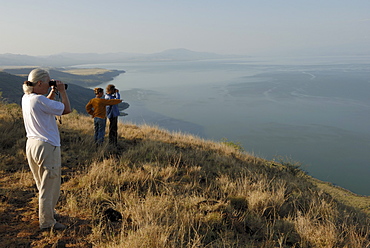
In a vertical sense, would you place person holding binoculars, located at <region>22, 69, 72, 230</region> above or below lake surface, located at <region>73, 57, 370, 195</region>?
above

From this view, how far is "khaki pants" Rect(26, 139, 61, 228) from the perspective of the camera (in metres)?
2.69

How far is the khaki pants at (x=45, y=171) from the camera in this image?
2.69m

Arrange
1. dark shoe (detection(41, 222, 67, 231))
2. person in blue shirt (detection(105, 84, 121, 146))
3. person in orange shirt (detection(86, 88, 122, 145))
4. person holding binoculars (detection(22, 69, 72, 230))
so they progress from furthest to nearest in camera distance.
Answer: person in blue shirt (detection(105, 84, 121, 146)), person in orange shirt (detection(86, 88, 122, 145)), dark shoe (detection(41, 222, 67, 231)), person holding binoculars (detection(22, 69, 72, 230))

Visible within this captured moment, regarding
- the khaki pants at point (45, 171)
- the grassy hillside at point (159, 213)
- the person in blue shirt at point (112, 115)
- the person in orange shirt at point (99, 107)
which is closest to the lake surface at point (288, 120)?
the person in blue shirt at point (112, 115)

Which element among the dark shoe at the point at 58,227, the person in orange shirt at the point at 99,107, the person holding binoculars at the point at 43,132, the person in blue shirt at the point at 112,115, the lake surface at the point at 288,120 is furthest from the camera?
the lake surface at the point at 288,120

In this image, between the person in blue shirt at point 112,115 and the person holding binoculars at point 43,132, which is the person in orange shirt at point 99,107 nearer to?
the person in blue shirt at point 112,115

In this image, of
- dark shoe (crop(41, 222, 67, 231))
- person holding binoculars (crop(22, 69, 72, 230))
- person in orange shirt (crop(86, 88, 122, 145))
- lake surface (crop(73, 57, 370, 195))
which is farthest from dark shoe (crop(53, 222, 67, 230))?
lake surface (crop(73, 57, 370, 195))

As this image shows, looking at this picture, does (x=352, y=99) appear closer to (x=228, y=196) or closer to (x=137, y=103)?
(x=137, y=103)

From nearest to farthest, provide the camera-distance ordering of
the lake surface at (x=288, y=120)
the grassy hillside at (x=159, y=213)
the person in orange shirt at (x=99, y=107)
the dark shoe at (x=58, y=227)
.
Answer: the grassy hillside at (x=159, y=213)
the dark shoe at (x=58, y=227)
the person in orange shirt at (x=99, y=107)
the lake surface at (x=288, y=120)

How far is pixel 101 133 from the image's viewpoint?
6.95 metres

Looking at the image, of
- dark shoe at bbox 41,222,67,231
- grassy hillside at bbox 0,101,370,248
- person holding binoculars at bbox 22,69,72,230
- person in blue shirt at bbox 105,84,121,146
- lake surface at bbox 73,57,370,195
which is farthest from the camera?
lake surface at bbox 73,57,370,195

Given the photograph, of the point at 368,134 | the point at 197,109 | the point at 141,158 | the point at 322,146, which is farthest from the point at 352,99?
the point at 141,158

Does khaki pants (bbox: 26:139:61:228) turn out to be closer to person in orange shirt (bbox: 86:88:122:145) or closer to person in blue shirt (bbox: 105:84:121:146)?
person in orange shirt (bbox: 86:88:122:145)

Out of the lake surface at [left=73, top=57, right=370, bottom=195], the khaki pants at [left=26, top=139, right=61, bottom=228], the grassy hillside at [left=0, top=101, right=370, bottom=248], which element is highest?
the khaki pants at [left=26, top=139, right=61, bottom=228]
